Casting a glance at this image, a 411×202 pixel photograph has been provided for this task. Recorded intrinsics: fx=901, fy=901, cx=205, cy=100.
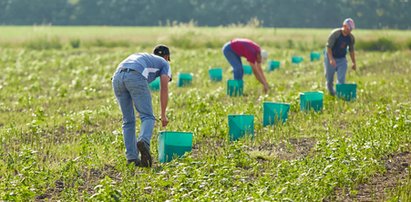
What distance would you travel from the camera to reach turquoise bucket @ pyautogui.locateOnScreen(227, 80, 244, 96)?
57.2ft

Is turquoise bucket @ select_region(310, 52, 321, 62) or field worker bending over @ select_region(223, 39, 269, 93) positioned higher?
field worker bending over @ select_region(223, 39, 269, 93)

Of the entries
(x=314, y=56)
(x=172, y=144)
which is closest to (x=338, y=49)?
(x=172, y=144)

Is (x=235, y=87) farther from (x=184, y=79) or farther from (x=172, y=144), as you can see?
(x=172, y=144)

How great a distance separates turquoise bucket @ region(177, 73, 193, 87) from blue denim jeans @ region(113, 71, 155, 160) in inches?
404

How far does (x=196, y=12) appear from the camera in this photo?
258 ft

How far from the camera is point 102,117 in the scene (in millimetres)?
14492

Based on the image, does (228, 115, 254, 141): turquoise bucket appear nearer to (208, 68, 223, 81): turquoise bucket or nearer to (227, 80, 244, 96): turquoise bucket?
(227, 80, 244, 96): turquoise bucket

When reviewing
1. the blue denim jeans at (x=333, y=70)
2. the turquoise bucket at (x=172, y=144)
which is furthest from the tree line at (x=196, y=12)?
the turquoise bucket at (x=172, y=144)

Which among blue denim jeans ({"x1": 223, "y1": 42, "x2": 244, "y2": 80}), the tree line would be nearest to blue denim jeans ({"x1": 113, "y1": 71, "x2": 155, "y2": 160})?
blue denim jeans ({"x1": 223, "y1": 42, "x2": 244, "y2": 80})

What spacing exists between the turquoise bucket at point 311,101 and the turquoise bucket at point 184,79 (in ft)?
21.0

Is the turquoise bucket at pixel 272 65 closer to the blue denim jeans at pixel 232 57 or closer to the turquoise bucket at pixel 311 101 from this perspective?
the blue denim jeans at pixel 232 57

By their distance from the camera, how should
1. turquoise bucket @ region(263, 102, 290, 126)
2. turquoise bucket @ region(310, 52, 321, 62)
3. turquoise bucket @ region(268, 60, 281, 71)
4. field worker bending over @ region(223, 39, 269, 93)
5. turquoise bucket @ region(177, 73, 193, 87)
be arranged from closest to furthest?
turquoise bucket @ region(263, 102, 290, 126) < field worker bending over @ region(223, 39, 269, 93) < turquoise bucket @ region(177, 73, 193, 87) < turquoise bucket @ region(268, 60, 281, 71) < turquoise bucket @ region(310, 52, 321, 62)

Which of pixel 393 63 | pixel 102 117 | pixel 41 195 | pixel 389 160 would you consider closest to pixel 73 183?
pixel 41 195

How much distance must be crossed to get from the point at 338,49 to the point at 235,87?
225cm
